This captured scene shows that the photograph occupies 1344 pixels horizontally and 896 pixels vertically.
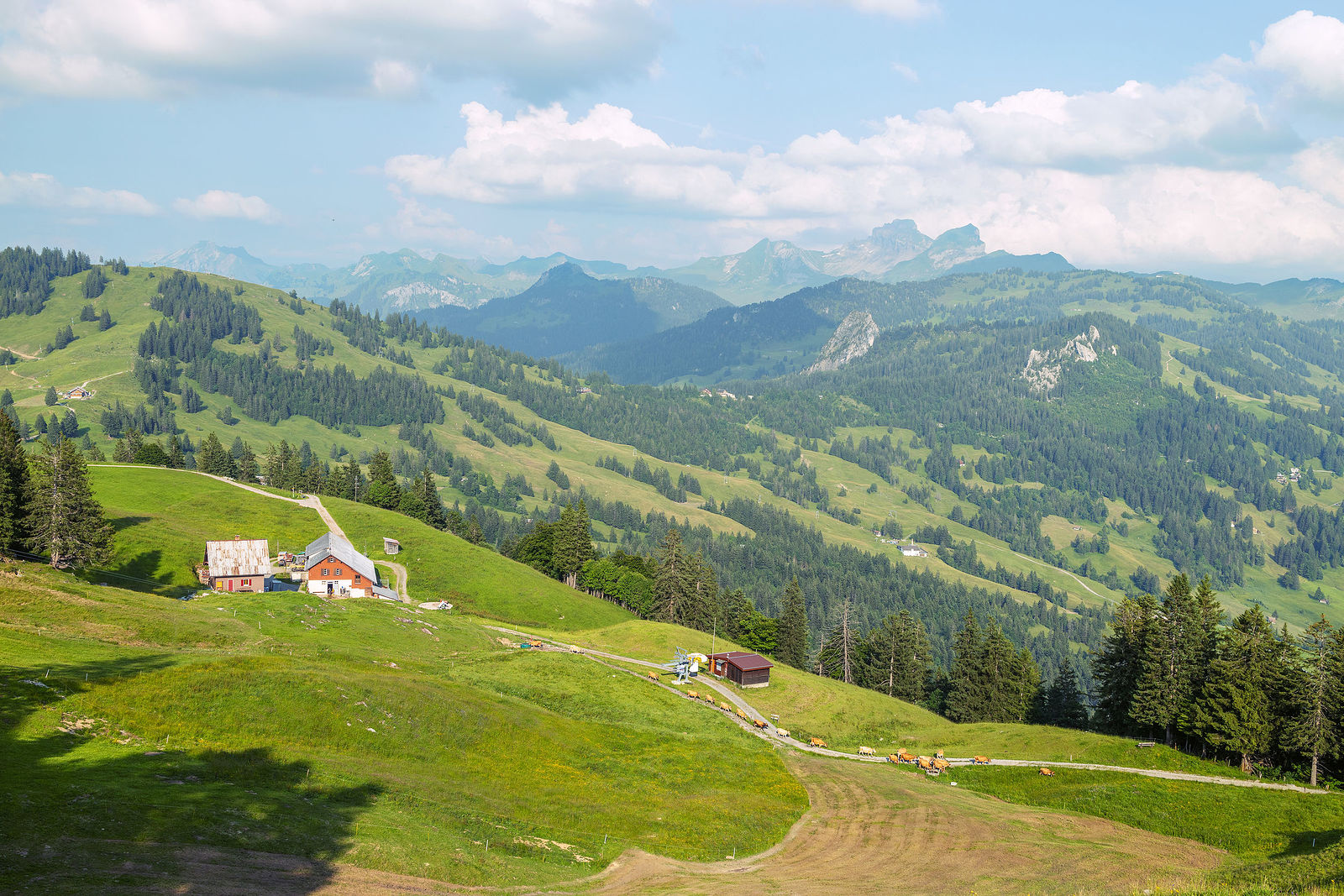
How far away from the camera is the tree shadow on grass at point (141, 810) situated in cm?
2722

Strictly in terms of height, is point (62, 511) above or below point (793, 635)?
above

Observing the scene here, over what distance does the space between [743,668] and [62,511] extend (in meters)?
79.5

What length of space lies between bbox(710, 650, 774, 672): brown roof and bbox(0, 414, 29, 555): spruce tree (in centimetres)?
8182

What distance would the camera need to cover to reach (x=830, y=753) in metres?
81.1

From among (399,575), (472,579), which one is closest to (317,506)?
(399,575)

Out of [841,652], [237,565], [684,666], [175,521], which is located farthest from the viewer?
[841,652]

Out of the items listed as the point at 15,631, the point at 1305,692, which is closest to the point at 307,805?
the point at 15,631

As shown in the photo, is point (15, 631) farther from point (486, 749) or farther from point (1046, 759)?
point (1046, 759)

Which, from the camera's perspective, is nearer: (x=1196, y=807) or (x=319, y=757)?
(x=319, y=757)

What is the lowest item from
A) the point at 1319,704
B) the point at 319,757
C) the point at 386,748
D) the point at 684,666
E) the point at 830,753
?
the point at 830,753

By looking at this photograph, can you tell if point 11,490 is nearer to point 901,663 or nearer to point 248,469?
point 248,469

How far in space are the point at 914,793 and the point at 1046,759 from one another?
21.0 metres

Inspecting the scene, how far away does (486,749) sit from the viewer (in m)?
54.3

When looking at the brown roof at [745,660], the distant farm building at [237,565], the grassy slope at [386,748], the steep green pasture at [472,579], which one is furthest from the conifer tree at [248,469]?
the brown roof at [745,660]
